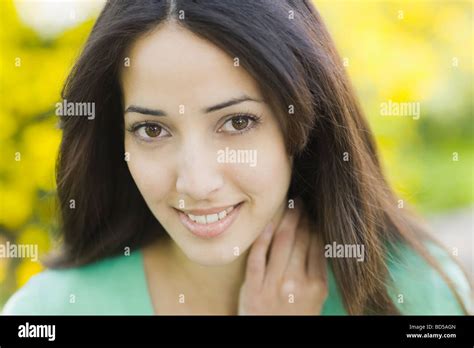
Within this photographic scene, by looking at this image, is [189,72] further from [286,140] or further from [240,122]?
[286,140]

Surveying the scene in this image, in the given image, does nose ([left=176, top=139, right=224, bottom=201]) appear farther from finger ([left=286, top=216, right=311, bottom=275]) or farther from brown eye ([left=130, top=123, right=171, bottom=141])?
finger ([left=286, top=216, right=311, bottom=275])

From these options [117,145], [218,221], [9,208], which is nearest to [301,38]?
[218,221]

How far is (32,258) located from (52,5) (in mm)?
920

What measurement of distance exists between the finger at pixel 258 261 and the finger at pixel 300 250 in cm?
8

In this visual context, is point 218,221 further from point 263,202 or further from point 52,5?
point 52,5

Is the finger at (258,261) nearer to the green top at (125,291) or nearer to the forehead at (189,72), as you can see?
the green top at (125,291)

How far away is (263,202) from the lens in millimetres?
1547

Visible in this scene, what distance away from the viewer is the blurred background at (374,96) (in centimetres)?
207
